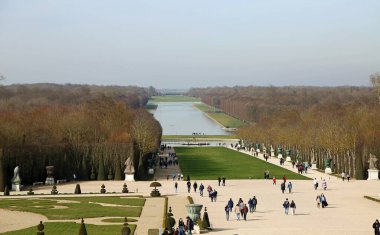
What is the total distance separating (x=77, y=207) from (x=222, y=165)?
4535 cm

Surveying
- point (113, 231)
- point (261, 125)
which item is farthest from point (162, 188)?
point (261, 125)

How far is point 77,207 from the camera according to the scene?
184 feet

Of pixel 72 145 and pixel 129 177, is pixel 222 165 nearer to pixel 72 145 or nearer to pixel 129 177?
pixel 129 177

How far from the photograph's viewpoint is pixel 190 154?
122 m

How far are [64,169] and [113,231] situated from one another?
1588 inches

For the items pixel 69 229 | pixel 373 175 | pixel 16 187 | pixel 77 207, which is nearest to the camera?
pixel 69 229

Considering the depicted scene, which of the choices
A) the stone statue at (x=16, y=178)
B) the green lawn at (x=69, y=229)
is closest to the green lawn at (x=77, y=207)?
the green lawn at (x=69, y=229)

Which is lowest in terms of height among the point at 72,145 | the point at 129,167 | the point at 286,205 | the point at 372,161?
the point at 286,205

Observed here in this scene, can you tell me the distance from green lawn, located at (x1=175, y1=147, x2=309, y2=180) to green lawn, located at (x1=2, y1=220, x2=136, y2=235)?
36452 millimetres

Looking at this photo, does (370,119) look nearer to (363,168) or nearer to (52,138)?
(363,168)

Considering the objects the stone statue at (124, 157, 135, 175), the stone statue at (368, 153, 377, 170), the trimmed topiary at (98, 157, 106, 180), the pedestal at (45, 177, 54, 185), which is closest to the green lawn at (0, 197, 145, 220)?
the pedestal at (45, 177, 54, 185)

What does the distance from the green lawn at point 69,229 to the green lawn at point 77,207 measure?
11.2 ft

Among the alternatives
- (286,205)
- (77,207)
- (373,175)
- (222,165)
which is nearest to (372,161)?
(373,175)

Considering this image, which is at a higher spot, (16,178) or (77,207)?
(16,178)
